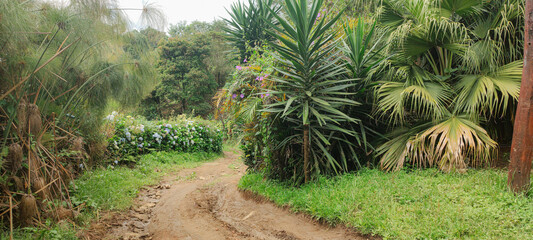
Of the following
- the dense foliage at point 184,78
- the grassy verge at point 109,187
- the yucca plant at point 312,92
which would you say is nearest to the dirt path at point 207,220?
the grassy verge at point 109,187

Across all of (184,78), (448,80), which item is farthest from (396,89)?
(184,78)

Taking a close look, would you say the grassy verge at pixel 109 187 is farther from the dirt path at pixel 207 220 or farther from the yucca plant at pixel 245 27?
the yucca plant at pixel 245 27

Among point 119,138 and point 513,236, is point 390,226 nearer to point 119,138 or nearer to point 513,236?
point 513,236

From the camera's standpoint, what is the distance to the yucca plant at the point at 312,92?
496 cm

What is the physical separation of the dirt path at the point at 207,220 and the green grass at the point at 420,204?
23cm

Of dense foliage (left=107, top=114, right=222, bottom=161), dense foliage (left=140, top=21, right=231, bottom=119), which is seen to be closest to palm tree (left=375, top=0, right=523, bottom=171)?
dense foliage (left=107, top=114, right=222, bottom=161)

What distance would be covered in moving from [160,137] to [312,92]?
691 cm

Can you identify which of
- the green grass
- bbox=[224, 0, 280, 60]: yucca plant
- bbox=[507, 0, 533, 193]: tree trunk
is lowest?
the green grass

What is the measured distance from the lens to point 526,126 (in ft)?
12.3

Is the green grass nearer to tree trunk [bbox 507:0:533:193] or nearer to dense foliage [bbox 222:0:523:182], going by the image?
tree trunk [bbox 507:0:533:193]

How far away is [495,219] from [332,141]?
2.66 metres

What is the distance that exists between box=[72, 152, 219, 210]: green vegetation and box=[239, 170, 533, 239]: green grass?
283 cm

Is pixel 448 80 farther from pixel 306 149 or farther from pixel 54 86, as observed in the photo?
pixel 54 86

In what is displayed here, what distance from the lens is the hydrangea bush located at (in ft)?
29.6
